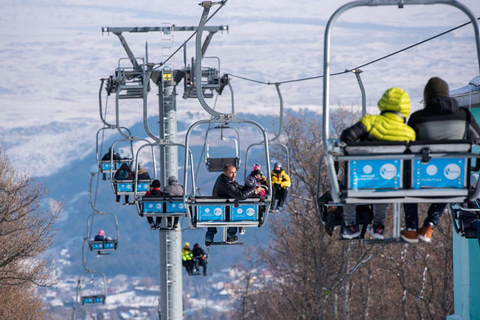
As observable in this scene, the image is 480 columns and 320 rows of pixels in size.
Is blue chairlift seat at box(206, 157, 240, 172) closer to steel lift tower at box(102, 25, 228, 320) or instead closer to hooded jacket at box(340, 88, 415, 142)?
steel lift tower at box(102, 25, 228, 320)

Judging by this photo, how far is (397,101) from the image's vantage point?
34.3 ft

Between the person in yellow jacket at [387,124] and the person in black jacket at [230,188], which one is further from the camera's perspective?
the person in black jacket at [230,188]

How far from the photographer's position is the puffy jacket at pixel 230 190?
15.7 m

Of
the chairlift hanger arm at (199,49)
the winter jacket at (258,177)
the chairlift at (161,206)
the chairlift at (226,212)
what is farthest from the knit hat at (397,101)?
the chairlift at (161,206)

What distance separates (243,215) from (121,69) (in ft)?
46.5

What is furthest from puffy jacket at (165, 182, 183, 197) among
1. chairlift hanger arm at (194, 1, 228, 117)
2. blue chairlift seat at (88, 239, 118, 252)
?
blue chairlift seat at (88, 239, 118, 252)

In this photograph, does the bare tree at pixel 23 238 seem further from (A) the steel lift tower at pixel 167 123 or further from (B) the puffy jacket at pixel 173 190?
(B) the puffy jacket at pixel 173 190

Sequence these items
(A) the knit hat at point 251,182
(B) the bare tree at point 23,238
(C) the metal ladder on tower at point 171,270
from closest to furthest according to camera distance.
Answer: (A) the knit hat at point 251,182 → (C) the metal ladder on tower at point 171,270 → (B) the bare tree at point 23,238

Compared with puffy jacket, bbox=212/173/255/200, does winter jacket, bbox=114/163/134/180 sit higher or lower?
lower

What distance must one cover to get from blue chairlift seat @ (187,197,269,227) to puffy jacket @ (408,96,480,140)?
198 inches

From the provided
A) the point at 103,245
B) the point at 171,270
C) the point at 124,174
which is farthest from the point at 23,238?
the point at 124,174

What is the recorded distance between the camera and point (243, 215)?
15.9 m

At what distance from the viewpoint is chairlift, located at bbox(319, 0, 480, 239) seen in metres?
9.94

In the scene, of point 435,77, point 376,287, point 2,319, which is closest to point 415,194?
point 435,77
